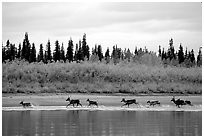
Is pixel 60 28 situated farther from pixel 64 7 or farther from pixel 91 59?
pixel 91 59

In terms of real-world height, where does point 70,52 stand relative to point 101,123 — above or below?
above

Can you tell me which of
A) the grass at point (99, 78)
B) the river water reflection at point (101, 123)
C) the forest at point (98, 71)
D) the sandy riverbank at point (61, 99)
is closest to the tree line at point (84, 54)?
the forest at point (98, 71)

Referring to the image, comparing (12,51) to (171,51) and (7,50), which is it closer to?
(7,50)


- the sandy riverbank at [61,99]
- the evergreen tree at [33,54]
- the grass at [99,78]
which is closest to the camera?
the evergreen tree at [33,54]

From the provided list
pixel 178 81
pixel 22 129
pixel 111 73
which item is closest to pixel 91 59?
pixel 111 73

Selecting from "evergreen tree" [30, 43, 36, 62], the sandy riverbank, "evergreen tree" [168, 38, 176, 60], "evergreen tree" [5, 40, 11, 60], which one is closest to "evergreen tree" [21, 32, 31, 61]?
"evergreen tree" [30, 43, 36, 62]

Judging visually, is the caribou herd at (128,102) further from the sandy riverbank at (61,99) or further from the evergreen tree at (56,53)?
the evergreen tree at (56,53)

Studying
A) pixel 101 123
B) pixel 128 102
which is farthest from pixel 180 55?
pixel 101 123
